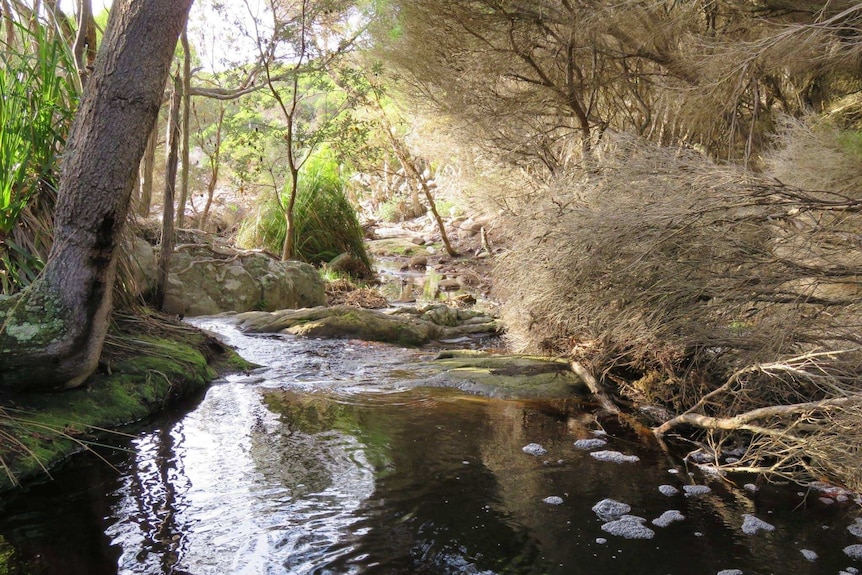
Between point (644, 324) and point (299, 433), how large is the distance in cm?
283

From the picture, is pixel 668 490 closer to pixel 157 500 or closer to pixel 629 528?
pixel 629 528

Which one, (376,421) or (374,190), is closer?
(376,421)

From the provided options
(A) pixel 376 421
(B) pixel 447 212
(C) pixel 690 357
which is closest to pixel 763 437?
(C) pixel 690 357

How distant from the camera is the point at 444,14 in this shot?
33.8ft

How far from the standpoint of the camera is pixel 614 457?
16.9 feet

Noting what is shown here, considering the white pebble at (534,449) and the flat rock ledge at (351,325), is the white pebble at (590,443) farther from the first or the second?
the flat rock ledge at (351,325)

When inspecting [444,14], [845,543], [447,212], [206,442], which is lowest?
[845,543]

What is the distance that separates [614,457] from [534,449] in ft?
1.84

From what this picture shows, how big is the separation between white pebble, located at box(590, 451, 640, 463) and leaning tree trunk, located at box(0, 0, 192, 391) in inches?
139

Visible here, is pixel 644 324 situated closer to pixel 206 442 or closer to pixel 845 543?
pixel 845 543

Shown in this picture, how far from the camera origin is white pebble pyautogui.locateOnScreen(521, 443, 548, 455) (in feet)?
17.0

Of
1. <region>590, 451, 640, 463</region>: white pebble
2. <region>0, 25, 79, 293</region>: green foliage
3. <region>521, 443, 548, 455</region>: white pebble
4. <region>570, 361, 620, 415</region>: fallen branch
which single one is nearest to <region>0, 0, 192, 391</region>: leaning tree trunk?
<region>0, 25, 79, 293</region>: green foliage

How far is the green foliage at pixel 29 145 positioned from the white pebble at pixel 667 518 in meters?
4.29

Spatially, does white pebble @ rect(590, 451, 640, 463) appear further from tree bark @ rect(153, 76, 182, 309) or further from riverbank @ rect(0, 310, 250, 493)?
tree bark @ rect(153, 76, 182, 309)
